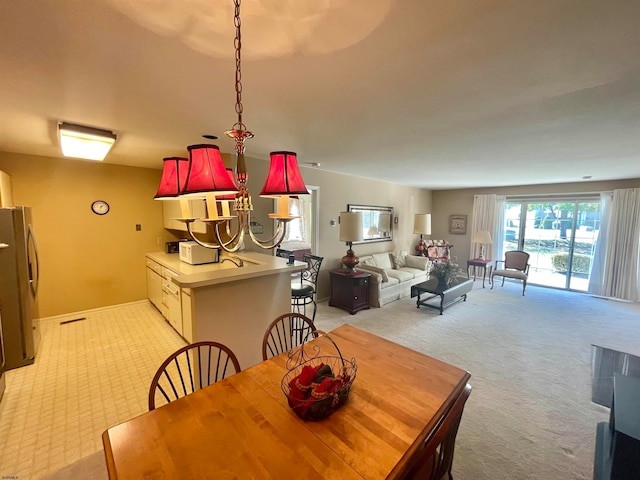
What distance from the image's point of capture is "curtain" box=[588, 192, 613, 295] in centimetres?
535

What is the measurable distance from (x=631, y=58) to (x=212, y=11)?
197 cm

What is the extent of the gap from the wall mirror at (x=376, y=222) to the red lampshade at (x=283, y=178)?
4.11 meters

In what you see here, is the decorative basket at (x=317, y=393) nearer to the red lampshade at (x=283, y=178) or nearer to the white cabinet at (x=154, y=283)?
the red lampshade at (x=283, y=178)

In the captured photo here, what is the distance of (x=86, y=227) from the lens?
12.9 feet

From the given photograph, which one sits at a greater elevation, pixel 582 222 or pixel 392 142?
pixel 392 142

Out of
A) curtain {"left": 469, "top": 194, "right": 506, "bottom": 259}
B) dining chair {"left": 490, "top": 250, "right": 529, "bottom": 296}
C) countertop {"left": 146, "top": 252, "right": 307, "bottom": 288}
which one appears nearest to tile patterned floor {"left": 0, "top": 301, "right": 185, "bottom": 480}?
countertop {"left": 146, "top": 252, "right": 307, "bottom": 288}

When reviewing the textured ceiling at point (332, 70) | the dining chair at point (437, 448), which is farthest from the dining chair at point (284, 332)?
the textured ceiling at point (332, 70)

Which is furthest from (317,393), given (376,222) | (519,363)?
(376,222)

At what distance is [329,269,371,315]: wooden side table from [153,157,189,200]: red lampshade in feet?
11.1

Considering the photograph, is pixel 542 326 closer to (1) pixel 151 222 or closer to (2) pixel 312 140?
(2) pixel 312 140

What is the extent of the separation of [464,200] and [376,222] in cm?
308

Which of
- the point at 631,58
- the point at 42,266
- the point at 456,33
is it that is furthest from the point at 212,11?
the point at 42,266

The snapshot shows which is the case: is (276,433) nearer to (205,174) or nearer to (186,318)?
(205,174)

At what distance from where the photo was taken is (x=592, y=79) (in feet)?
4.98
